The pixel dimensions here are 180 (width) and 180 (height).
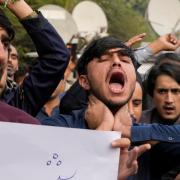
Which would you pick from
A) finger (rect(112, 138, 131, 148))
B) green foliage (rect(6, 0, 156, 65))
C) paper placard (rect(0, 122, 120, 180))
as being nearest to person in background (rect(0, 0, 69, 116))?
paper placard (rect(0, 122, 120, 180))

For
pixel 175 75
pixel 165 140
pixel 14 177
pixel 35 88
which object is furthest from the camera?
pixel 175 75

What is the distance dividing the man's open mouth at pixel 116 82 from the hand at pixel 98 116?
8cm

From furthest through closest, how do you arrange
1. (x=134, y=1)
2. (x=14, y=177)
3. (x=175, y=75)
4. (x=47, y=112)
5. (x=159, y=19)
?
1. (x=134, y=1)
2. (x=159, y=19)
3. (x=47, y=112)
4. (x=175, y=75)
5. (x=14, y=177)

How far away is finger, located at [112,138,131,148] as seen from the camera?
208cm

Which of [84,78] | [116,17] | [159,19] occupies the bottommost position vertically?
[116,17]

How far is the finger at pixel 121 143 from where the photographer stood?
81.9 inches

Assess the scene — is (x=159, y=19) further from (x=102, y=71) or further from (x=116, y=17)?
(x=116, y=17)

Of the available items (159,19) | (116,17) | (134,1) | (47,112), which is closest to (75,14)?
(159,19)

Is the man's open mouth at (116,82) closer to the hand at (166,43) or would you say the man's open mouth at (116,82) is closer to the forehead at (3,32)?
the forehead at (3,32)

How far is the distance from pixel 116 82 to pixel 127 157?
1.37 feet

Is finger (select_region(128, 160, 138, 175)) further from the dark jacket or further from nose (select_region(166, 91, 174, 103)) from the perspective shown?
nose (select_region(166, 91, 174, 103))

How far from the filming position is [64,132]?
211cm

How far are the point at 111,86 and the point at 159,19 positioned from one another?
9.56 m

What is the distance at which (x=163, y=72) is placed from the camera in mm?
3463
